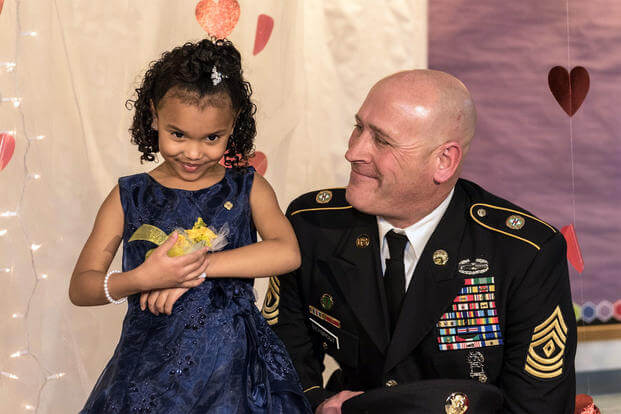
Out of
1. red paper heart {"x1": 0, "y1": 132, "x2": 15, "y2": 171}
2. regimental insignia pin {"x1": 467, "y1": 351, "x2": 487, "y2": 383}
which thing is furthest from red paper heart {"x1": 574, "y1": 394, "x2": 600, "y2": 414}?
red paper heart {"x1": 0, "y1": 132, "x2": 15, "y2": 171}

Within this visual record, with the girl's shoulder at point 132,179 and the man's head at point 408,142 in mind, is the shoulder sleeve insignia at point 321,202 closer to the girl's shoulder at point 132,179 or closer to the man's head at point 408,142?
the man's head at point 408,142

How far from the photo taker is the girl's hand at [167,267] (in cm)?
171

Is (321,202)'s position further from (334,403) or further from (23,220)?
(23,220)

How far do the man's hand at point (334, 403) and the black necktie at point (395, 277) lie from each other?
0.20m

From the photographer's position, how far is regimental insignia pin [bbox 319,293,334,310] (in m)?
2.16

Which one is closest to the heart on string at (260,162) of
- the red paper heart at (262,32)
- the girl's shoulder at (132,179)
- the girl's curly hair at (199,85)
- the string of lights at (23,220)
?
the red paper heart at (262,32)

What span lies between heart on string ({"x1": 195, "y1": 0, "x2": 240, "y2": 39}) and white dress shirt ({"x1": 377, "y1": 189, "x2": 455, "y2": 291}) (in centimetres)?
106

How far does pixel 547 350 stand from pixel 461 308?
0.23 m

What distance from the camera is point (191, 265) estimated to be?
5.67ft

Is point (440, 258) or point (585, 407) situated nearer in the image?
point (440, 258)

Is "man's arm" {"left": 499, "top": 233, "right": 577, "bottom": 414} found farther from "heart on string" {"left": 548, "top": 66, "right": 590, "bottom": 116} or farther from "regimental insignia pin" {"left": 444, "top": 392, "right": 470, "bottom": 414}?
"heart on string" {"left": 548, "top": 66, "right": 590, "bottom": 116}

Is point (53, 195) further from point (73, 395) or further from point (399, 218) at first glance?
point (399, 218)

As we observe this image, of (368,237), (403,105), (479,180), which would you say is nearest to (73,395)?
(368,237)

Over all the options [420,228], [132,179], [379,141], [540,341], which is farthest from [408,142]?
[132,179]
